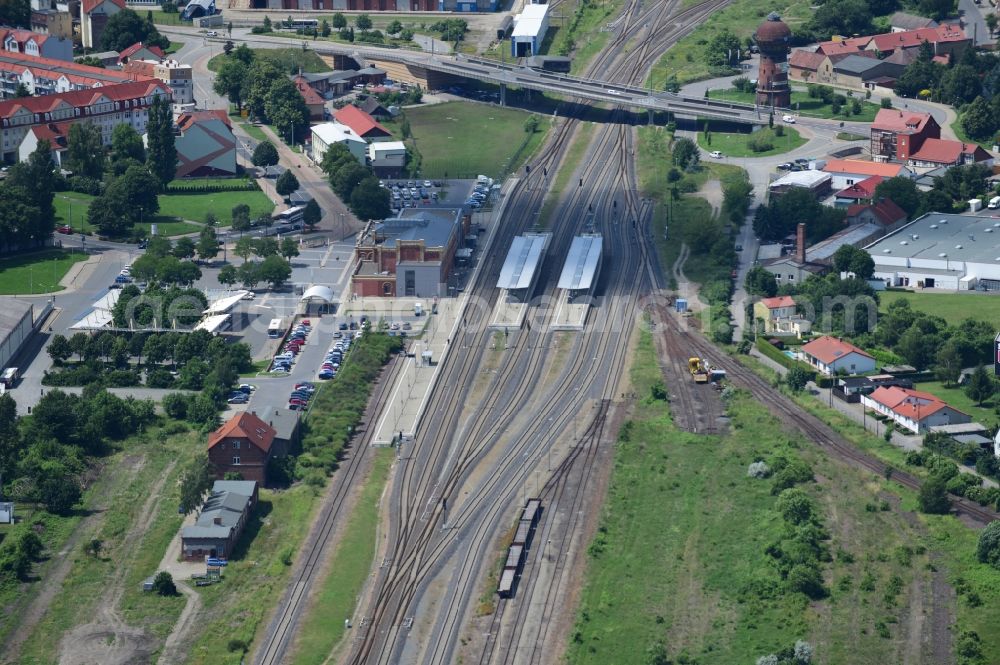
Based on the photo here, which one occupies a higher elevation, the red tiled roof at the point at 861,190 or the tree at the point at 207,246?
the red tiled roof at the point at 861,190

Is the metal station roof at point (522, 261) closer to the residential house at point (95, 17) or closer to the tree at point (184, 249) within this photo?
the tree at point (184, 249)

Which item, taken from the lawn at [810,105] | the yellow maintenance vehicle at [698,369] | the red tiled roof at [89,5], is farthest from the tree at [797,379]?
the red tiled roof at [89,5]

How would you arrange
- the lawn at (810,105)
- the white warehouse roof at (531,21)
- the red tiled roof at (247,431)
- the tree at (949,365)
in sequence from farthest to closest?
the white warehouse roof at (531,21), the lawn at (810,105), the tree at (949,365), the red tiled roof at (247,431)

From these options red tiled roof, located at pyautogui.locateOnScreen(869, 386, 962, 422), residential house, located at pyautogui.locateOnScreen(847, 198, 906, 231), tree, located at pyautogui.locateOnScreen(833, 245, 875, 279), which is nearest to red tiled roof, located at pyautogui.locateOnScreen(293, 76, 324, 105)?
residential house, located at pyautogui.locateOnScreen(847, 198, 906, 231)

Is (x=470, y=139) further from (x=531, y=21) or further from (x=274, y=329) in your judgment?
(x=274, y=329)

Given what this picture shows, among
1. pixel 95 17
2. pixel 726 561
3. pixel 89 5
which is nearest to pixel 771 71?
pixel 95 17
